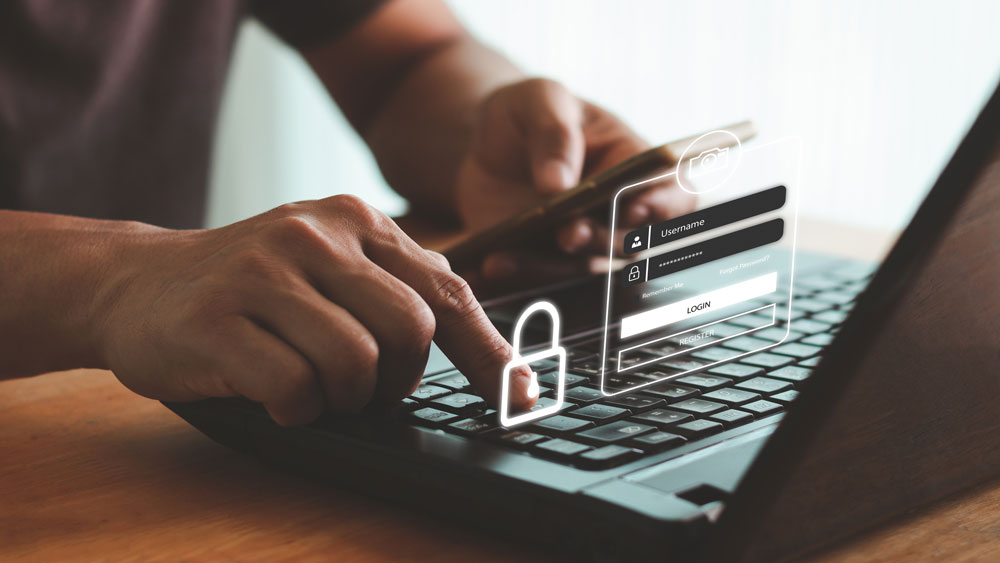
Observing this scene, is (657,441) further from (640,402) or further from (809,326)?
(809,326)

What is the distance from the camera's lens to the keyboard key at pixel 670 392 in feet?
1.37

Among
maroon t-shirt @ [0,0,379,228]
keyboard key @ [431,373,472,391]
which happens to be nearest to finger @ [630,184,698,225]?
keyboard key @ [431,373,472,391]

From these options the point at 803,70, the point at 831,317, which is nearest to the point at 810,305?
the point at 831,317

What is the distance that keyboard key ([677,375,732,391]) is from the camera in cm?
44

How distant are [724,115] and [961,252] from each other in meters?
1.82

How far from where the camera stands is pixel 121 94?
1105mm

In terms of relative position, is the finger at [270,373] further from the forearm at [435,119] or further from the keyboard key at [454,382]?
the forearm at [435,119]

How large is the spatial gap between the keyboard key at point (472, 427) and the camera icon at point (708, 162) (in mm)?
195

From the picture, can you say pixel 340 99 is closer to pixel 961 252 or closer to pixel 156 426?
pixel 156 426

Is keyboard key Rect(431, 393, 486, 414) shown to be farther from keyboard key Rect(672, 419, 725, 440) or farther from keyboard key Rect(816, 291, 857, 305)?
keyboard key Rect(816, 291, 857, 305)

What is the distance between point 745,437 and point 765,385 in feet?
0.23

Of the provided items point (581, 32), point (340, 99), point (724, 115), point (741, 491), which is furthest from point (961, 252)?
point (581, 32)

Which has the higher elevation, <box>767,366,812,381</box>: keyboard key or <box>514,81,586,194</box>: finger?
<box>514,81,586,194</box>: finger

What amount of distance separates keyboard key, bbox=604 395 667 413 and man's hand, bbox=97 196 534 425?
1.6 inches
